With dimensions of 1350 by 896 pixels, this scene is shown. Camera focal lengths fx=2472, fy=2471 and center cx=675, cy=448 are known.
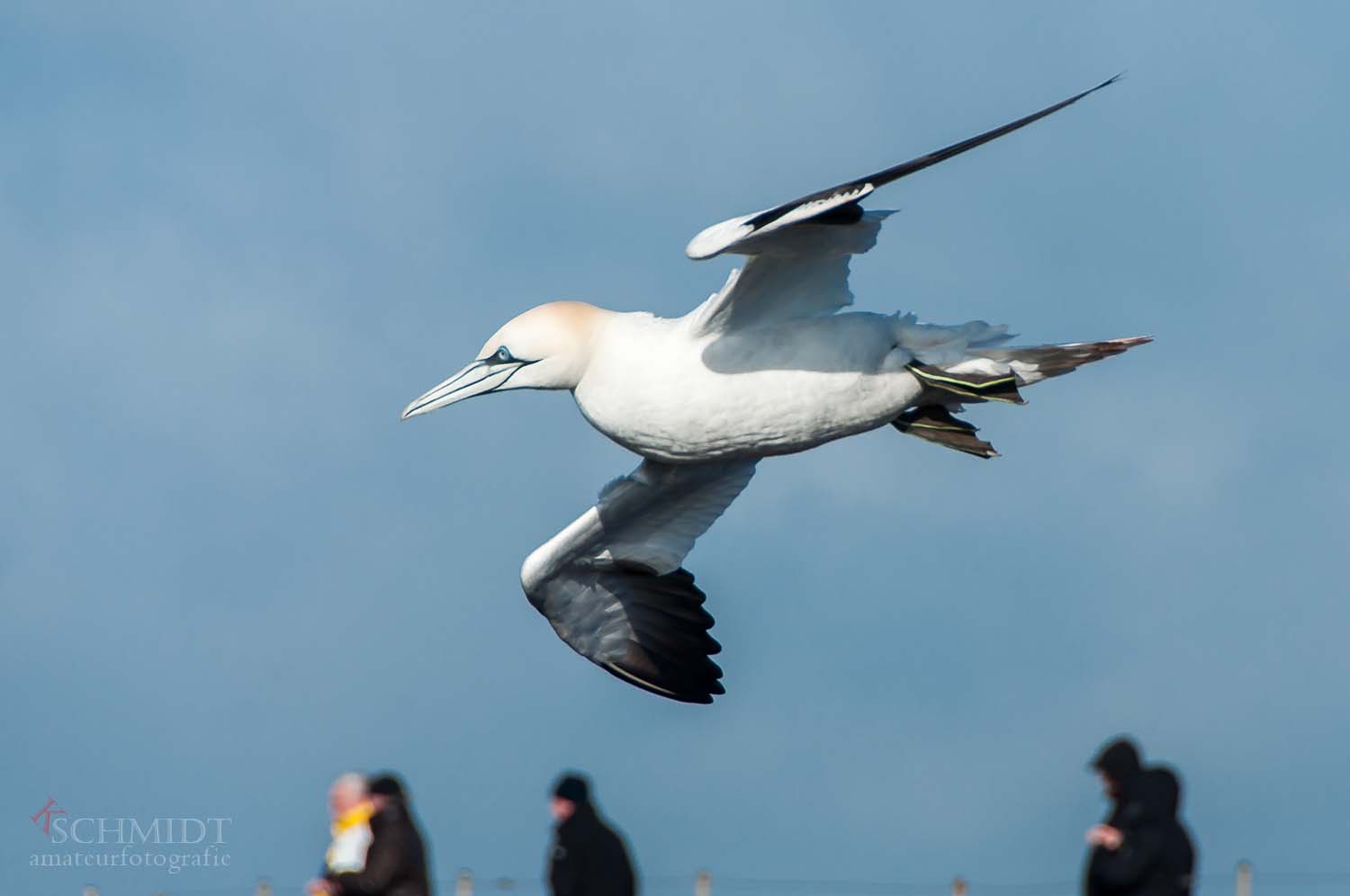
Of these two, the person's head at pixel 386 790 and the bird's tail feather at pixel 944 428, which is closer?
the person's head at pixel 386 790

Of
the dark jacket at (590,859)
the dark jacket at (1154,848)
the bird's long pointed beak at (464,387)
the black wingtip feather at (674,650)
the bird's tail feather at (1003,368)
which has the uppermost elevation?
the bird's long pointed beak at (464,387)

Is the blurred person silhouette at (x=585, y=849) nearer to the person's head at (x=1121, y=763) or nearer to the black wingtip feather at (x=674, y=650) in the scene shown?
the person's head at (x=1121, y=763)

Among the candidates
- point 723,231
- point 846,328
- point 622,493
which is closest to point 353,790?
point 723,231

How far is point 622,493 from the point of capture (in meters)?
16.8

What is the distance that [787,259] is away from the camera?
1428 centimetres

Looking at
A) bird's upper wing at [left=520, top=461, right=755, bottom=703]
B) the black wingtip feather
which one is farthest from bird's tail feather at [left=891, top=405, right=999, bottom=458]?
the black wingtip feather

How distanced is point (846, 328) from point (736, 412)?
871mm

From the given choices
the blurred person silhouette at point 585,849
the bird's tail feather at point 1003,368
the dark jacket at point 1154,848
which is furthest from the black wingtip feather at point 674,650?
the dark jacket at point 1154,848

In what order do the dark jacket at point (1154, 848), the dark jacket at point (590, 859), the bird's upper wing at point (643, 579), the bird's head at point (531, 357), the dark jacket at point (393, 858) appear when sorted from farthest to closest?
the bird's upper wing at point (643, 579) < the bird's head at point (531, 357) < the dark jacket at point (590, 859) < the dark jacket at point (393, 858) < the dark jacket at point (1154, 848)

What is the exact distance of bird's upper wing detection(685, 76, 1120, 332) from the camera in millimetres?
13312

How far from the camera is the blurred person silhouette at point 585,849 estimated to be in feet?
33.8

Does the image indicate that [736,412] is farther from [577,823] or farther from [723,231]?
[577,823]

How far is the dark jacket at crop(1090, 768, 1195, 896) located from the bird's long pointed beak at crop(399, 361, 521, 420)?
20.9 feet

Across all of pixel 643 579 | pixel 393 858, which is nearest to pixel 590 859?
pixel 393 858
